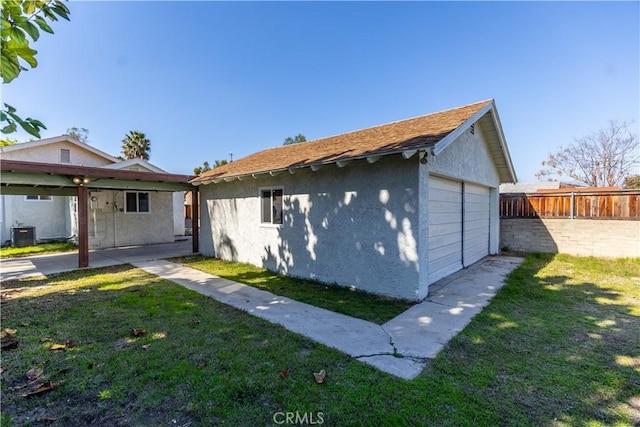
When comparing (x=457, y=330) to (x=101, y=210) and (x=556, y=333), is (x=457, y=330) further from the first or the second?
(x=101, y=210)

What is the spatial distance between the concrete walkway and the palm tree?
1285 inches

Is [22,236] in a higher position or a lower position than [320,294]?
higher

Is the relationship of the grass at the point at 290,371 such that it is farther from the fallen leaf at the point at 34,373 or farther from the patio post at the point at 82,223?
the patio post at the point at 82,223

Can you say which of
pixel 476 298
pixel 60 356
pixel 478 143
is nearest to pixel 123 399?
pixel 60 356

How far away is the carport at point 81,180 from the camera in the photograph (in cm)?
838

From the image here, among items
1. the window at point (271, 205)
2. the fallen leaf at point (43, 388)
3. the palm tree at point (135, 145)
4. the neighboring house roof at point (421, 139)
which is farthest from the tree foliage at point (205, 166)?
the fallen leaf at point (43, 388)

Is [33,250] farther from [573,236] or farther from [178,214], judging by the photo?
[573,236]

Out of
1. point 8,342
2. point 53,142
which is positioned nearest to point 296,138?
point 53,142

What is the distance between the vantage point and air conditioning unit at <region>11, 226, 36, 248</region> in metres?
14.9

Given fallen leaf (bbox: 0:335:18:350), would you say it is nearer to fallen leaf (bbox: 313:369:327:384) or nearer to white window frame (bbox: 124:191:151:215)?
fallen leaf (bbox: 313:369:327:384)

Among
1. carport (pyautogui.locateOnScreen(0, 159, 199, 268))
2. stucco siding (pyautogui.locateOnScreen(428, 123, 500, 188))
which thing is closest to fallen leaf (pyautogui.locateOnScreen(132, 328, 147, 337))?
stucco siding (pyautogui.locateOnScreen(428, 123, 500, 188))

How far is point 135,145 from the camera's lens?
36.8 metres

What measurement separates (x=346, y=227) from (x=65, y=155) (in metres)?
18.6

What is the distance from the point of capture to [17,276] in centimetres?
852
